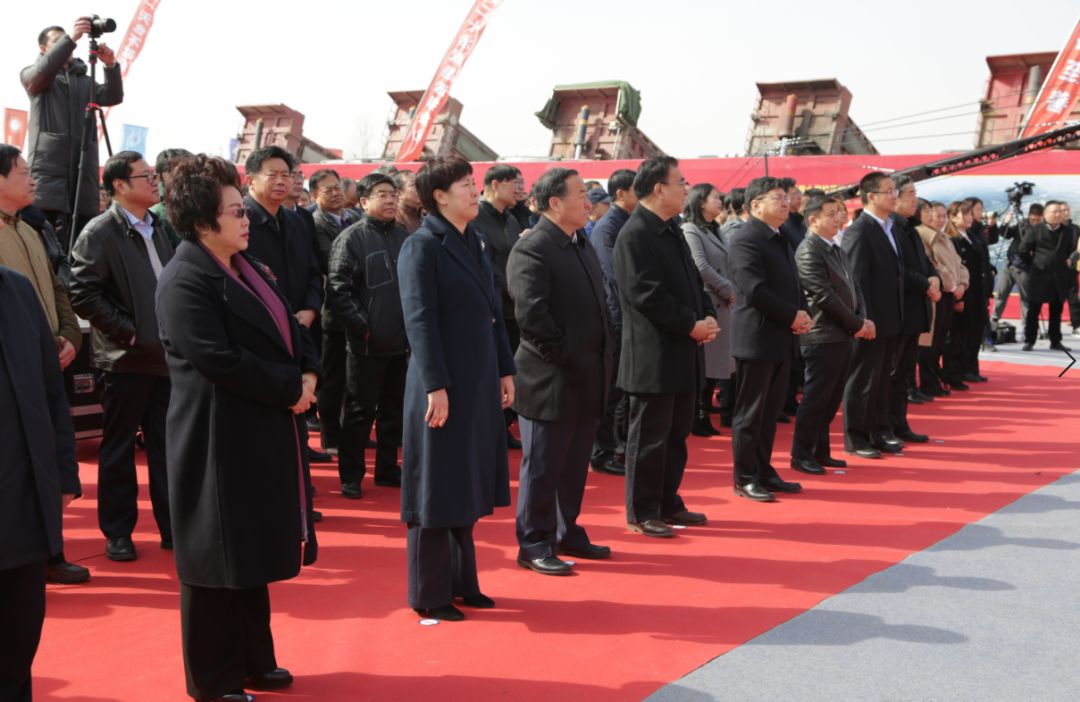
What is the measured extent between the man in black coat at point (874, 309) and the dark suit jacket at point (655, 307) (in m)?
2.23

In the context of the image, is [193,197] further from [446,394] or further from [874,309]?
[874,309]

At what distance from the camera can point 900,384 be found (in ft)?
23.6

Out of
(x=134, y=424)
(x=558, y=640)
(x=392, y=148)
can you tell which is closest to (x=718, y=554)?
(x=558, y=640)

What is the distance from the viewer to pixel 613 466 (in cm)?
619

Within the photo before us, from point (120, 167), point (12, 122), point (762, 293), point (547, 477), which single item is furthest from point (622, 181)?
point (12, 122)

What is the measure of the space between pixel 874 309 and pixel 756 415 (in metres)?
1.60

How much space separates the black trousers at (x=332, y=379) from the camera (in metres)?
5.91

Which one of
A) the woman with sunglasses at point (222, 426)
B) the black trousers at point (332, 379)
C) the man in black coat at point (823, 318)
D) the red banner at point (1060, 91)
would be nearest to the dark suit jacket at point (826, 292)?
the man in black coat at point (823, 318)

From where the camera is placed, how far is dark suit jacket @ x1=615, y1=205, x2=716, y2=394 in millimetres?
4562

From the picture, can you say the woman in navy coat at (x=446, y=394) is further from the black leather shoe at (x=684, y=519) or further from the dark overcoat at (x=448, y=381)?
the black leather shoe at (x=684, y=519)

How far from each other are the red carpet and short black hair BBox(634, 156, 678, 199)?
1.65m

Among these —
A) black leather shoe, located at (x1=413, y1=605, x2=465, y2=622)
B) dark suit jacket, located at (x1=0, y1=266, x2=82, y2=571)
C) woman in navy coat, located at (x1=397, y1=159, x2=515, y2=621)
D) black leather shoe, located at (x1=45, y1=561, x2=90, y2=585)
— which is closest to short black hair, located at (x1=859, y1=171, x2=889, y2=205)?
woman in navy coat, located at (x1=397, y1=159, x2=515, y2=621)

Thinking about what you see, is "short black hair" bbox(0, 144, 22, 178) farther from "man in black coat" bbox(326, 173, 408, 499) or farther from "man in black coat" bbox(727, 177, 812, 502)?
"man in black coat" bbox(727, 177, 812, 502)

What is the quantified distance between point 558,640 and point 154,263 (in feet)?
7.88
